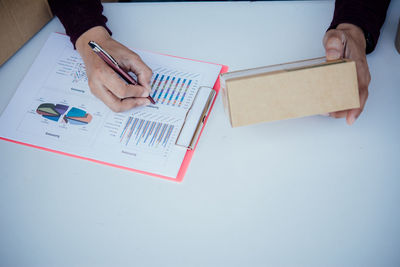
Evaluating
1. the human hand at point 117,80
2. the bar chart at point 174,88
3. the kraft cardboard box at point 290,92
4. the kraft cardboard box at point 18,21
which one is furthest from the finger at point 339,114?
the kraft cardboard box at point 18,21

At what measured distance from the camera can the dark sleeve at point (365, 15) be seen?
0.73 metres

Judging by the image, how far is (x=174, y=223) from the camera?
583mm

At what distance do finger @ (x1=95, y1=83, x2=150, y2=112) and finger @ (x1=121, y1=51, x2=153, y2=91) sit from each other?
41 millimetres

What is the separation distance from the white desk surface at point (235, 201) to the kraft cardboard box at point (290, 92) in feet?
0.49

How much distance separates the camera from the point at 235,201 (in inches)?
23.5

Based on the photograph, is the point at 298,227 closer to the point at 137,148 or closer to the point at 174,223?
the point at 174,223

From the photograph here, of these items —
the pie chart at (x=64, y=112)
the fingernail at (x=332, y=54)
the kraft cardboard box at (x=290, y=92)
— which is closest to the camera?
the kraft cardboard box at (x=290, y=92)

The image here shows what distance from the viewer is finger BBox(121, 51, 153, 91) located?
2.30ft

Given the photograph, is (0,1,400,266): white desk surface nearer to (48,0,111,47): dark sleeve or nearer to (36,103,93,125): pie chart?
(36,103,93,125): pie chart

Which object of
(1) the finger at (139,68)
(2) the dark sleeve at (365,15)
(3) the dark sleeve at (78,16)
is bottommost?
(1) the finger at (139,68)

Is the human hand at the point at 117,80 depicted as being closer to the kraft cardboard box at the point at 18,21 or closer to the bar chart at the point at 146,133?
the bar chart at the point at 146,133

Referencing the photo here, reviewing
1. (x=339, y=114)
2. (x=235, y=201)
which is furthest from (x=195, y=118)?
(x=339, y=114)

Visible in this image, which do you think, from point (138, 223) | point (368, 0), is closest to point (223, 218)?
point (138, 223)

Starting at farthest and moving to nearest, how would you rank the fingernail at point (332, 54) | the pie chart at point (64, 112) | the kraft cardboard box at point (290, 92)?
1. the pie chart at point (64, 112)
2. the fingernail at point (332, 54)
3. the kraft cardboard box at point (290, 92)
